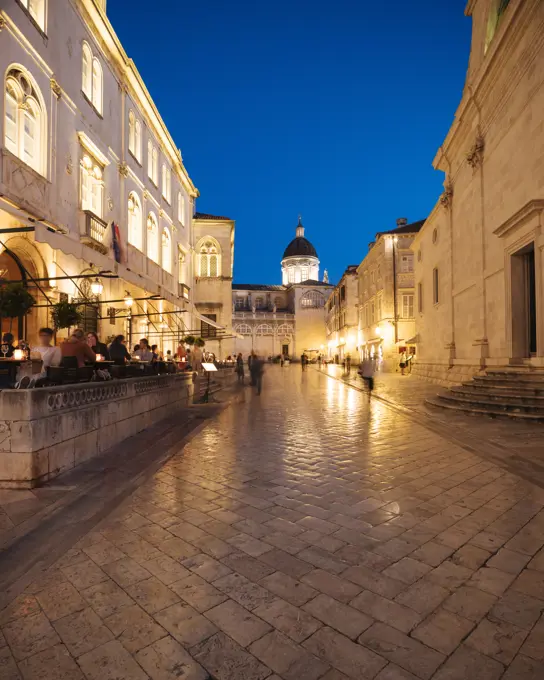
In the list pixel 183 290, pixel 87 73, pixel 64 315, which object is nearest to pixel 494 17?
pixel 87 73

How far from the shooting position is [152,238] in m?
24.5

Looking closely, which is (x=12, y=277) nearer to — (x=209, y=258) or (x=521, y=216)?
(x=521, y=216)

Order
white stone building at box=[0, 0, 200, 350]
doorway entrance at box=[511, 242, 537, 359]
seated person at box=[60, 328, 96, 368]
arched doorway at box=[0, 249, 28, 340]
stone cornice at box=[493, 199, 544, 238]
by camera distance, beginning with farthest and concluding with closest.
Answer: arched doorway at box=[0, 249, 28, 340] < doorway entrance at box=[511, 242, 537, 359] < white stone building at box=[0, 0, 200, 350] < stone cornice at box=[493, 199, 544, 238] < seated person at box=[60, 328, 96, 368]

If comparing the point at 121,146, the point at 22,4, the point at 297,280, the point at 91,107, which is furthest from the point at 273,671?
the point at 297,280

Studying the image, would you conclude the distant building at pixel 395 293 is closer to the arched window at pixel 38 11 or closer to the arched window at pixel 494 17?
the arched window at pixel 494 17

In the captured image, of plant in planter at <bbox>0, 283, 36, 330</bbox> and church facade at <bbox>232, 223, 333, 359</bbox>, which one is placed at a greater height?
church facade at <bbox>232, 223, 333, 359</bbox>

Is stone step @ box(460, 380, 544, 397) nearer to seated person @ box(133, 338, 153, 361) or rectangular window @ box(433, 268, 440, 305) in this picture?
seated person @ box(133, 338, 153, 361)

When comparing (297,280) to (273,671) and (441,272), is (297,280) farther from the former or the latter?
(273,671)

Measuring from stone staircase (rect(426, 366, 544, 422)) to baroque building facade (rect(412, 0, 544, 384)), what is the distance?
2.22 feet

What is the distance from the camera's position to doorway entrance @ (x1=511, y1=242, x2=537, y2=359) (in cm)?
1330

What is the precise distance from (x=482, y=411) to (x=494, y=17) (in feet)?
47.3

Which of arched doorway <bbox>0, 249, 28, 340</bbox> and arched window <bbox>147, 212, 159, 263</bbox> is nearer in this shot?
arched doorway <bbox>0, 249, 28, 340</bbox>

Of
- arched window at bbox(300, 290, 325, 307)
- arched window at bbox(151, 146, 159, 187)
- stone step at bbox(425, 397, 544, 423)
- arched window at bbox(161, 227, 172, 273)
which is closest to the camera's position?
stone step at bbox(425, 397, 544, 423)

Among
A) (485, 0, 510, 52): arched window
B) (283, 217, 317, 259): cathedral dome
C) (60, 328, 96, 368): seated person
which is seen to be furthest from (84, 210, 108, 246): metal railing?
(283, 217, 317, 259): cathedral dome
